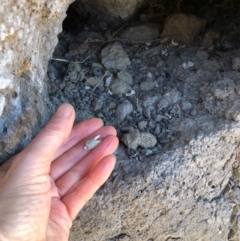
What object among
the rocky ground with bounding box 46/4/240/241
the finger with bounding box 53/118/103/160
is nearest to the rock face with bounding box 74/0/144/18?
the rocky ground with bounding box 46/4/240/241

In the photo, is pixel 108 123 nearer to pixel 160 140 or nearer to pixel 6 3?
pixel 160 140

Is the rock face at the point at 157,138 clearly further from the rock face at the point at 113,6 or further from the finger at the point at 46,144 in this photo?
the rock face at the point at 113,6

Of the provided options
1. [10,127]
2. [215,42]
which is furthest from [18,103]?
[215,42]

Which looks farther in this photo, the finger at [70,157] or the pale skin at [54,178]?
the finger at [70,157]

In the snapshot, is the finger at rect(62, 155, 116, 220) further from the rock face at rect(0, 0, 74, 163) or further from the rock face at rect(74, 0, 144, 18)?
the rock face at rect(74, 0, 144, 18)

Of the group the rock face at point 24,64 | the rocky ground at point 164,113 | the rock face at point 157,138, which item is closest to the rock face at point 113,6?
the rocky ground at point 164,113

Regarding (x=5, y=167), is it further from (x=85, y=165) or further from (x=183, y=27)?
(x=183, y=27)
